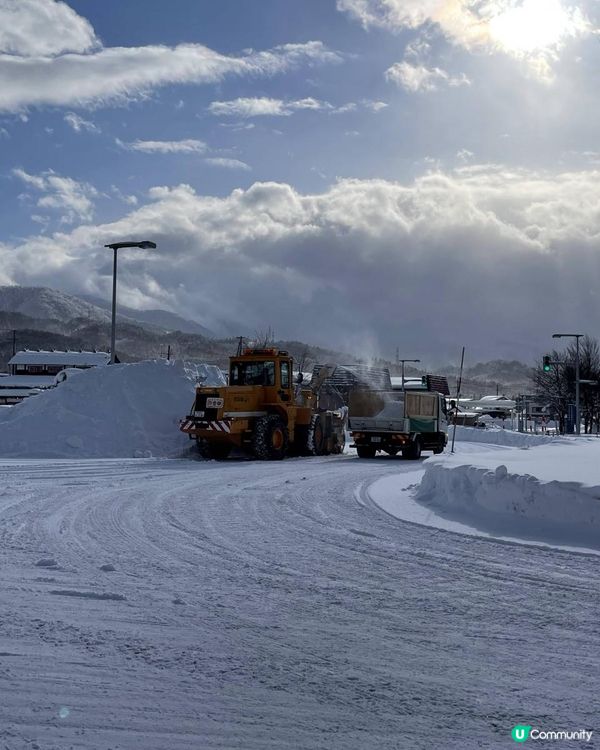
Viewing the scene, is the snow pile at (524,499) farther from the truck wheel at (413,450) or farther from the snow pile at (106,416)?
the snow pile at (106,416)

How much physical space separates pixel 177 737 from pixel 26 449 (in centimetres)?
2136

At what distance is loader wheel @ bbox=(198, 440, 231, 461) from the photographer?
24750mm

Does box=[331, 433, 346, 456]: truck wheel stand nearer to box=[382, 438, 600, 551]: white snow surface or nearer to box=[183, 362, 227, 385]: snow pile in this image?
box=[183, 362, 227, 385]: snow pile

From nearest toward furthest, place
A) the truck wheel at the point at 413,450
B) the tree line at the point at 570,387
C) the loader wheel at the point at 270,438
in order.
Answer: the loader wheel at the point at 270,438 < the truck wheel at the point at 413,450 < the tree line at the point at 570,387

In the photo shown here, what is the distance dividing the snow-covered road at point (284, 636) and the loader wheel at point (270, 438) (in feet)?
41.7

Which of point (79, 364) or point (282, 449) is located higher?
point (79, 364)

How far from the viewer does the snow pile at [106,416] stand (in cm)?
2484

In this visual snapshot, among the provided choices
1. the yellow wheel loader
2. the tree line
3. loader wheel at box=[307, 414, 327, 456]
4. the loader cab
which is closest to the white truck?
loader wheel at box=[307, 414, 327, 456]

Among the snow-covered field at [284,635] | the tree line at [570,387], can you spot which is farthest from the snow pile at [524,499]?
the tree line at [570,387]

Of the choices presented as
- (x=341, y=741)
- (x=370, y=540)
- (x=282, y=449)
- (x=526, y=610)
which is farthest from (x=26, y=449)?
(x=341, y=741)

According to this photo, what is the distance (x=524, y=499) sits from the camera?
38.7 feet

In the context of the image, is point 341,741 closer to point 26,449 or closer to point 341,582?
point 341,582

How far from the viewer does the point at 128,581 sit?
7812 mm

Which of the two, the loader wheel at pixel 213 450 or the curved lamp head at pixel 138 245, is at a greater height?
the curved lamp head at pixel 138 245
